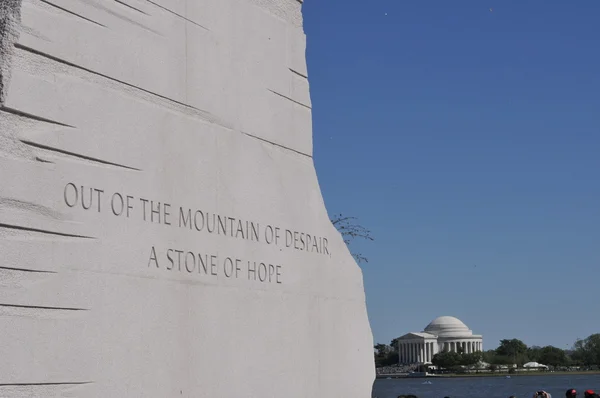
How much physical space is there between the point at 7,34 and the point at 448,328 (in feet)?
586

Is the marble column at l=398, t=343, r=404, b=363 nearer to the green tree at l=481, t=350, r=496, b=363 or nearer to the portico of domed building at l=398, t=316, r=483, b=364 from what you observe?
the portico of domed building at l=398, t=316, r=483, b=364

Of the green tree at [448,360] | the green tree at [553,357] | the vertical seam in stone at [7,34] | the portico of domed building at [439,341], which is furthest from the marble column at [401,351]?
the vertical seam in stone at [7,34]

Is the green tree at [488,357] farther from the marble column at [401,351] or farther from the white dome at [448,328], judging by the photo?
the marble column at [401,351]

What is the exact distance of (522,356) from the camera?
167 meters

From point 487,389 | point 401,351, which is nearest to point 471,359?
point 401,351

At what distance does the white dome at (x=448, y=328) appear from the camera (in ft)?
580

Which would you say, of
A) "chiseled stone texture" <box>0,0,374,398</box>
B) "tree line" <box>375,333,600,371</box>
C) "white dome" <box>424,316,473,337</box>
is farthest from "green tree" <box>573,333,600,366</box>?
"chiseled stone texture" <box>0,0,374,398</box>

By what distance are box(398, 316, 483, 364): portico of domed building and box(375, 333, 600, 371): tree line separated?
12.5 feet

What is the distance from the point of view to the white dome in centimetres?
17688

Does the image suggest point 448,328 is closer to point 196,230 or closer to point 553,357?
point 553,357

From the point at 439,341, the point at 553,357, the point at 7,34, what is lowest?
the point at 553,357

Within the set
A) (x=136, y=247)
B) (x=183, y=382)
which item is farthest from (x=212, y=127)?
(x=183, y=382)

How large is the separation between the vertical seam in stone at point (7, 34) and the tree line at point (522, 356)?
161 m

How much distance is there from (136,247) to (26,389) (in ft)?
3.54
